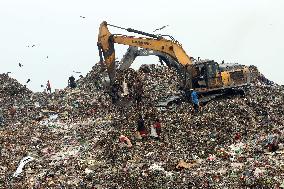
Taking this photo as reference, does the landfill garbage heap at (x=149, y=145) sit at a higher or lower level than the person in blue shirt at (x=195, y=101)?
lower

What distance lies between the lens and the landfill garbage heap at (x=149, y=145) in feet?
39.6

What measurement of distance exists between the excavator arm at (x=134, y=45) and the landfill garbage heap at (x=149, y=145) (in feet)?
5.59

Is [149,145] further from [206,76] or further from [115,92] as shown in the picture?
[115,92]

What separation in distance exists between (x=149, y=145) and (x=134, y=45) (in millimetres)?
5248

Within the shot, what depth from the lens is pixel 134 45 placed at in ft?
60.0

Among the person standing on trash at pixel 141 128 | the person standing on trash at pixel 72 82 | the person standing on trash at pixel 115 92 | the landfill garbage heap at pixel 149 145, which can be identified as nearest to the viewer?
the landfill garbage heap at pixel 149 145

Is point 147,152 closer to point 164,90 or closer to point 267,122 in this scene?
point 267,122

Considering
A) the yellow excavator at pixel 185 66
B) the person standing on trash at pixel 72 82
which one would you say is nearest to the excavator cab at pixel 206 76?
the yellow excavator at pixel 185 66

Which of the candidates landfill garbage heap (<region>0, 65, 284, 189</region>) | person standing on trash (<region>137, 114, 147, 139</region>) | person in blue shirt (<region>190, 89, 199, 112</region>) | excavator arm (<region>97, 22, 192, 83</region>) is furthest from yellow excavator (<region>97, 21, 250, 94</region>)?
person standing on trash (<region>137, 114, 147, 139</region>)

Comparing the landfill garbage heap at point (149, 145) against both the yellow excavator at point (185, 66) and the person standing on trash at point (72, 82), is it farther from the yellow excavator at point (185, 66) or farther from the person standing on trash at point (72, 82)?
the person standing on trash at point (72, 82)

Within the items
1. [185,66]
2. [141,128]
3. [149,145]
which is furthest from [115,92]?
[149,145]

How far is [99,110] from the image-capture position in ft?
66.9

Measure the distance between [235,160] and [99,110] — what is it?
874cm

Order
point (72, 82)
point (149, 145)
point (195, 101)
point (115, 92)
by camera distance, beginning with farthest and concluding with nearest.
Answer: point (72, 82) → point (115, 92) → point (195, 101) → point (149, 145)
